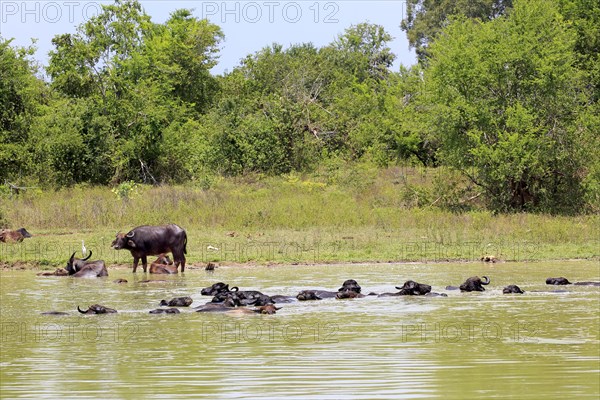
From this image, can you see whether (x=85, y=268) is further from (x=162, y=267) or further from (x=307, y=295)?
(x=307, y=295)

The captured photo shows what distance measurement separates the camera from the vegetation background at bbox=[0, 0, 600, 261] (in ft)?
99.5

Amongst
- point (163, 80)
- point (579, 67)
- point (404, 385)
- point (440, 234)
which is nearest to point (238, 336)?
point (404, 385)

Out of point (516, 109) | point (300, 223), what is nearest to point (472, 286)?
point (300, 223)

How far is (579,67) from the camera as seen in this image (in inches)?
1555

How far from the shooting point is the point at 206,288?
59.8 ft

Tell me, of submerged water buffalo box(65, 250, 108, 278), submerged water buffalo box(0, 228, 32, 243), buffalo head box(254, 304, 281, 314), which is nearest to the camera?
buffalo head box(254, 304, 281, 314)

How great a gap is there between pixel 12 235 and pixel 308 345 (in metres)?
16.4

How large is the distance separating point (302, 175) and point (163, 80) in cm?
1286

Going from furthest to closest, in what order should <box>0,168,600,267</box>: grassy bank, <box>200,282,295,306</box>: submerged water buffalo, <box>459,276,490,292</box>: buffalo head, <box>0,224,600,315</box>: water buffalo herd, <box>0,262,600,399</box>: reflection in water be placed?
<box>0,168,600,267</box>: grassy bank
<box>459,276,490,292</box>: buffalo head
<box>200,282,295,306</box>: submerged water buffalo
<box>0,224,600,315</box>: water buffalo herd
<box>0,262,600,399</box>: reflection in water

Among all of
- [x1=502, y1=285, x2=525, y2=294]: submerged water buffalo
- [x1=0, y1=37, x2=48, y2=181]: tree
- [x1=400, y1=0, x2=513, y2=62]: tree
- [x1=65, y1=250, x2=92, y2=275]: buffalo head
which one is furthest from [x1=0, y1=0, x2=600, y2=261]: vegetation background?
[x1=400, y1=0, x2=513, y2=62]: tree

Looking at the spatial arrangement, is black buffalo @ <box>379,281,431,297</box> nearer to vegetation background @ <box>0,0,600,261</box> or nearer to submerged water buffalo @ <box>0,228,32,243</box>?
vegetation background @ <box>0,0,600,261</box>

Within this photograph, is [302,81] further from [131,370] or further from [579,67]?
[131,370]

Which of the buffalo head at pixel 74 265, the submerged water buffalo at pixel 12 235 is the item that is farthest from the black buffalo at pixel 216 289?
the submerged water buffalo at pixel 12 235

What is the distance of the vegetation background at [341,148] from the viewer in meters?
30.3
